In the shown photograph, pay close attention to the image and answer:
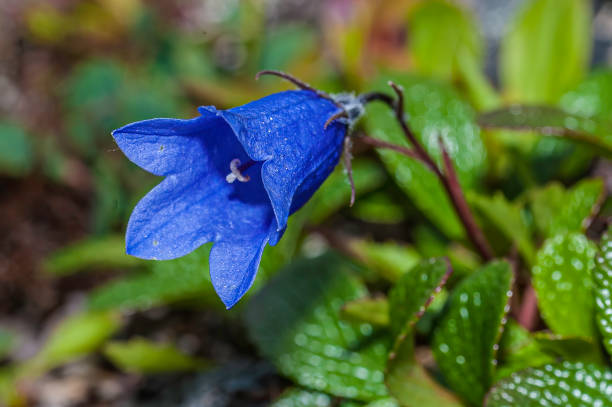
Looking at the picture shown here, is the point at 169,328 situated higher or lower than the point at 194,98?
lower

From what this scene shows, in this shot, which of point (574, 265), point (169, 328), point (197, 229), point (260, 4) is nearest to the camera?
point (197, 229)

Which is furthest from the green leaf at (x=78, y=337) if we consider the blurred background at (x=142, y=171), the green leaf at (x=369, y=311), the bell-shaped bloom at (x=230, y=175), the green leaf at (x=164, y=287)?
the bell-shaped bloom at (x=230, y=175)

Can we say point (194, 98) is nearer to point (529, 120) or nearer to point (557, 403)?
point (529, 120)

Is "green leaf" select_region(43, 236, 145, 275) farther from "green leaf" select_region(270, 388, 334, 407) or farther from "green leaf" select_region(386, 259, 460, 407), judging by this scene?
"green leaf" select_region(386, 259, 460, 407)

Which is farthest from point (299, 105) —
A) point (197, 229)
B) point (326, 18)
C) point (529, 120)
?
point (326, 18)

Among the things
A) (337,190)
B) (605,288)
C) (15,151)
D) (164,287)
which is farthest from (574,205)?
(15,151)

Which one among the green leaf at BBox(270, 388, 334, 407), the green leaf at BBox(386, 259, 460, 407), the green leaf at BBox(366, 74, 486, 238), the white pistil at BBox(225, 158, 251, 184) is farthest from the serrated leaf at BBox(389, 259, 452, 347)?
the green leaf at BBox(366, 74, 486, 238)
